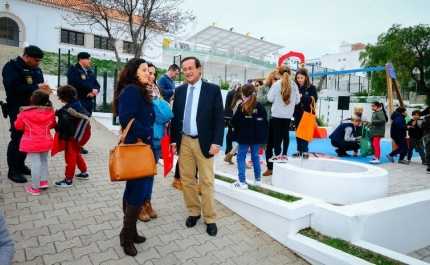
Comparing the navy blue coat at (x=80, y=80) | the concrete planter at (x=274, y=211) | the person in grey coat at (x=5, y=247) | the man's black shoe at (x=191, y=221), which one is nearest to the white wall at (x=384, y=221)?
the concrete planter at (x=274, y=211)

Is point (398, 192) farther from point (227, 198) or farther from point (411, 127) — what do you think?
point (411, 127)

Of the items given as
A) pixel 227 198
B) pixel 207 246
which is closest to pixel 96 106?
pixel 227 198

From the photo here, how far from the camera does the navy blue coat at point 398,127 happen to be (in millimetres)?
8266

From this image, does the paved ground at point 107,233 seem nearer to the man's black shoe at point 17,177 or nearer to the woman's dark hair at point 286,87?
the man's black shoe at point 17,177

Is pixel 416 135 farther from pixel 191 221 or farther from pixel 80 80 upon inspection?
pixel 80 80

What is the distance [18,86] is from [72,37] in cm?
3127

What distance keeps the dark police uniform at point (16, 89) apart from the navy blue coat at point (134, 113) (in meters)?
2.61

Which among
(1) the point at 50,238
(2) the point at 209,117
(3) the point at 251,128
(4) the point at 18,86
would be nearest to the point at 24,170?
(4) the point at 18,86

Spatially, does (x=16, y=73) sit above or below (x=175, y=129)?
above

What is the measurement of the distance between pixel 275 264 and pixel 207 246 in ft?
2.57

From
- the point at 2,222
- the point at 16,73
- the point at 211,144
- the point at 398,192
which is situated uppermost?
the point at 16,73

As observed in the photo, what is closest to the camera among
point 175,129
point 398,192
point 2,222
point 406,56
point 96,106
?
point 2,222

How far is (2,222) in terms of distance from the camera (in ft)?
5.16

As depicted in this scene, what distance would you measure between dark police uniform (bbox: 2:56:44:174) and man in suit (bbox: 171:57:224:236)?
2.65 meters
